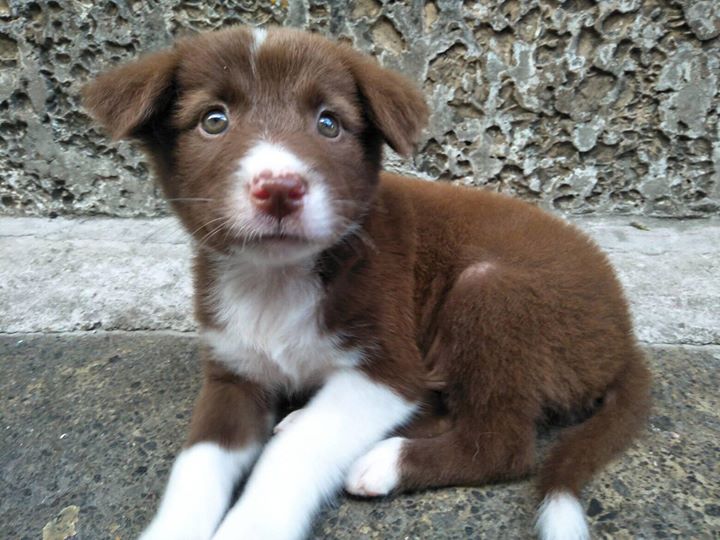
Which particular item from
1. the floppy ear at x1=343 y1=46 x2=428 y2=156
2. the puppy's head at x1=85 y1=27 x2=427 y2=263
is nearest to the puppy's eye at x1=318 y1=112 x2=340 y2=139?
the puppy's head at x1=85 y1=27 x2=427 y2=263

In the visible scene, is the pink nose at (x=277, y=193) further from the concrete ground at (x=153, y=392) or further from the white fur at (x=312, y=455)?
the concrete ground at (x=153, y=392)

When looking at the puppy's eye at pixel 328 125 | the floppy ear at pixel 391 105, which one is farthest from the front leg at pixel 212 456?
the floppy ear at pixel 391 105


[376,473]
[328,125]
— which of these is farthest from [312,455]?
[328,125]

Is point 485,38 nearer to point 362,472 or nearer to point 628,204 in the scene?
point 628,204

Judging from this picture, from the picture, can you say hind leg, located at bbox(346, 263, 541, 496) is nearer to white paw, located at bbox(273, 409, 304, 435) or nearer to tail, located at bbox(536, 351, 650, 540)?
tail, located at bbox(536, 351, 650, 540)

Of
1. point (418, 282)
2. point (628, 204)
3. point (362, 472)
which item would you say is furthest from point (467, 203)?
point (628, 204)

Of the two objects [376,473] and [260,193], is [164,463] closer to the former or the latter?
[376,473]
